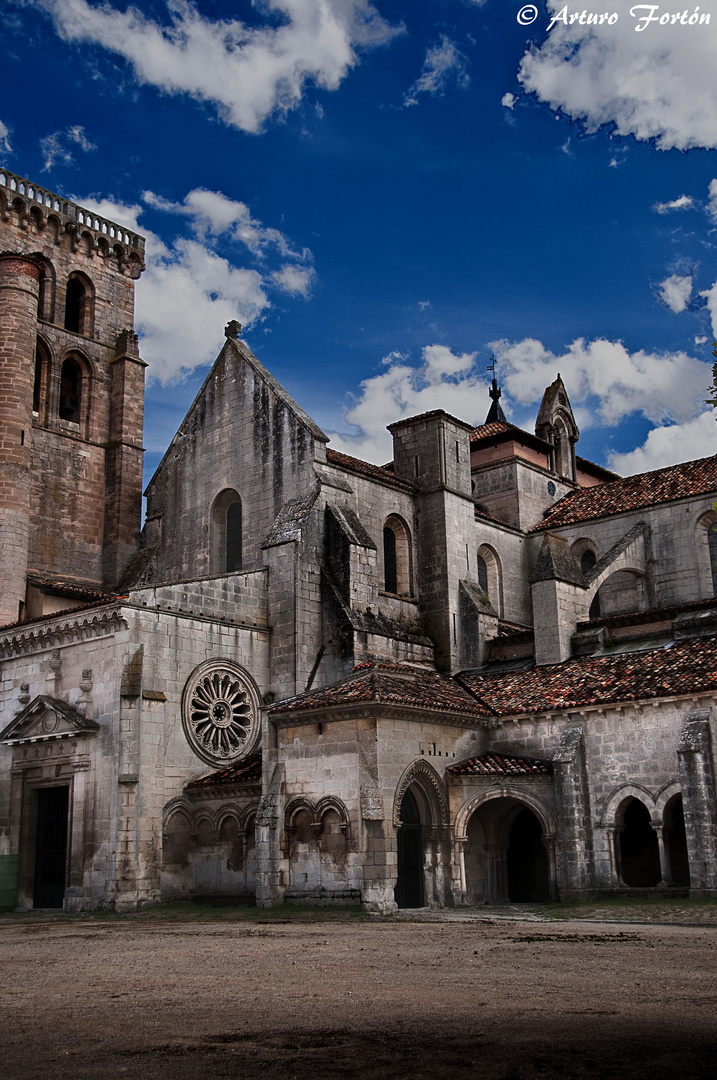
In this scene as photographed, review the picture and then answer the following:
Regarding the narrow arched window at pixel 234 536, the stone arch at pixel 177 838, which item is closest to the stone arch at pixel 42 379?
the narrow arched window at pixel 234 536

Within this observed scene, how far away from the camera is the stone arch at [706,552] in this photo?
3247 cm

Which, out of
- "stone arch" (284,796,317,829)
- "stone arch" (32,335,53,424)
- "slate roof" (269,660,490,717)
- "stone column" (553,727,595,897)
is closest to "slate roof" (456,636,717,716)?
"slate roof" (269,660,490,717)

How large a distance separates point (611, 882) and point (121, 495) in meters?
22.6

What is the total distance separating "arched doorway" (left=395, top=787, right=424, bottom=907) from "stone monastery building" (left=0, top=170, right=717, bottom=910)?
0.22ft

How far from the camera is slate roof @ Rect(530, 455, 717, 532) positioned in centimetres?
3378

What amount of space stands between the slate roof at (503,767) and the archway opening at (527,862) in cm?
263

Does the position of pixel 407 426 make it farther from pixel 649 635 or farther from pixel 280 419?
pixel 649 635

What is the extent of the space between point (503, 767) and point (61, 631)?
11.2 metres

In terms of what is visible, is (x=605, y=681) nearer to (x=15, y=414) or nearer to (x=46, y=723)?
(x=46, y=723)

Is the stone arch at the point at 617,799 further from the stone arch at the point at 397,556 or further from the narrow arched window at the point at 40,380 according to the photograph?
the narrow arched window at the point at 40,380

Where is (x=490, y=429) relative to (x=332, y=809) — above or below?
above

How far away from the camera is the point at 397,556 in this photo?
108 feet

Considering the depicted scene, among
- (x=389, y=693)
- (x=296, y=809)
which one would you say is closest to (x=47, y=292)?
(x=389, y=693)

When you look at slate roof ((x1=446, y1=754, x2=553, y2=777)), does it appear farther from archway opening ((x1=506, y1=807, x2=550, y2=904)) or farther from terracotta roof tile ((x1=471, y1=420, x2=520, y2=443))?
terracotta roof tile ((x1=471, y1=420, x2=520, y2=443))
